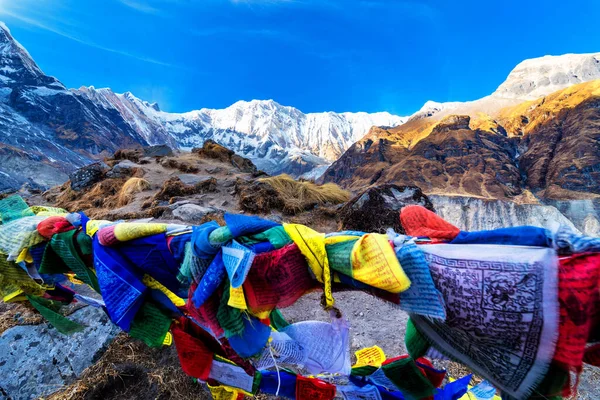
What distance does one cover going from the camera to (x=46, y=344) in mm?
2508

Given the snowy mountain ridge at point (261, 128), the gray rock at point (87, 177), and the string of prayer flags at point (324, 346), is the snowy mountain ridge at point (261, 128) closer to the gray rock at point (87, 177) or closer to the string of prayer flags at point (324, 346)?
the gray rock at point (87, 177)

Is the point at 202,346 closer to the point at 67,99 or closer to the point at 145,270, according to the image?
the point at 145,270

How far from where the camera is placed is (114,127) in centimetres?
7262

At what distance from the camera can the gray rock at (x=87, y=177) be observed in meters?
10.4

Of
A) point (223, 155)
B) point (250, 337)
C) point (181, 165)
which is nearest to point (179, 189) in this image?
point (181, 165)

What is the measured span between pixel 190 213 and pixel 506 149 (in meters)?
73.4

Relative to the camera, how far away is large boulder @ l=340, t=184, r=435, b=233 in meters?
6.32

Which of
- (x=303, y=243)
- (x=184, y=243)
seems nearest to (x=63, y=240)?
(x=184, y=243)

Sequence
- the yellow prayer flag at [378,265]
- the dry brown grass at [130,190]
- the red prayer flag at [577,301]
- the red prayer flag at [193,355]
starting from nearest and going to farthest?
1. the red prayer flag at [577,301]
2. the yellow prayer flag at [378,265]
3. the red prayer flag at [193,355]
4. the dry brown grass at [130,190]

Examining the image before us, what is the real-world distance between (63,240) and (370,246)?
4.98 feet

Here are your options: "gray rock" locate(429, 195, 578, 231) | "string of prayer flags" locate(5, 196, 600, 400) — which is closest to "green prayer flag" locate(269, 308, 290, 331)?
"string of prayer flags" locate(5, 196, 600, 400)

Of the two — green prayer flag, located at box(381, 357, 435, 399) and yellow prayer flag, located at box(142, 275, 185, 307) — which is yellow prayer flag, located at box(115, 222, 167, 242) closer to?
yellow prayer flag, located at box(142, 275, 185, 307)

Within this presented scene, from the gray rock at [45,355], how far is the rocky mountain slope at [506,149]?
53.9m

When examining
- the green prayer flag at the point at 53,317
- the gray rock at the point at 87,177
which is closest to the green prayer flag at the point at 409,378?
the green prayer flag at the point at 53,317
